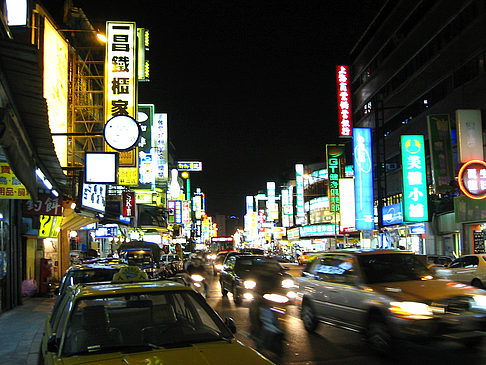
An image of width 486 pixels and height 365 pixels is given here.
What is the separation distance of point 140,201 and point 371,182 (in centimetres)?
2750

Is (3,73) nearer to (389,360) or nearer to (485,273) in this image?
(389,360)

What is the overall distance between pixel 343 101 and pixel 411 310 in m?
35.5

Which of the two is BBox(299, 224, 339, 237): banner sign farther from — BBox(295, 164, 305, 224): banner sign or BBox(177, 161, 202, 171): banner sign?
BBox(177, 161, 202, 171): banner sign

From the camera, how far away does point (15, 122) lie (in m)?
8.55

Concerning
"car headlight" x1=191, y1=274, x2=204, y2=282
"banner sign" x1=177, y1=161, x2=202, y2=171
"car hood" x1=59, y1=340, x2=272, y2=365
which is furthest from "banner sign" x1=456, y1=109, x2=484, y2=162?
"banner sign" x1=177, y1=161, x2=202, y2=171

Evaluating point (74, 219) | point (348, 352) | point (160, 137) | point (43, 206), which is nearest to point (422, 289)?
point (348, 352)

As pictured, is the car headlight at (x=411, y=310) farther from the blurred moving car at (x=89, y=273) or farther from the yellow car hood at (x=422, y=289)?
the blurred moving car at (x=89, y=273)

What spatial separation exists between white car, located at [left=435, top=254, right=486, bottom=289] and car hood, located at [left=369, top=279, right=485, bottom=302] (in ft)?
31.8

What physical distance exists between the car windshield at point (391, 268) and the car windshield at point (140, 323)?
4795mm

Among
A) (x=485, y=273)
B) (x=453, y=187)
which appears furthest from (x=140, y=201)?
(x=485, y=273)

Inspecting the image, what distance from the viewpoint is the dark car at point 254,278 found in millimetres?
10047

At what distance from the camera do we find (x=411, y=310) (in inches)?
305

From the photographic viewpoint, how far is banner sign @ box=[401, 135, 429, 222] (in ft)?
97.9

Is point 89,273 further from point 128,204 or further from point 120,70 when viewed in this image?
point 128,204
